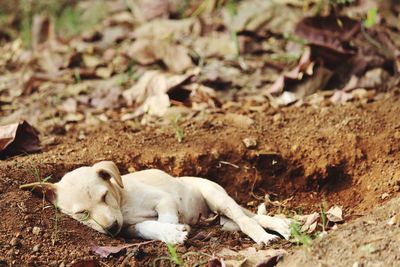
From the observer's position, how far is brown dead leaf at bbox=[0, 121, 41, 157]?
6435 millimetres

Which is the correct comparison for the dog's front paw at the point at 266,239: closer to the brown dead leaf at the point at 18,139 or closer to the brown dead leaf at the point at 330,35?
the brown dead leaf at the point at 18,139

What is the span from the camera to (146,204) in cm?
585

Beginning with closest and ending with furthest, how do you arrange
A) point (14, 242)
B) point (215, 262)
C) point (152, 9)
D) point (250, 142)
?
1. point (215, 262)
2. point (14, 242)
3. point (250, 142)
4. point (152, 9)

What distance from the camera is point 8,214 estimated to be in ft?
17.1

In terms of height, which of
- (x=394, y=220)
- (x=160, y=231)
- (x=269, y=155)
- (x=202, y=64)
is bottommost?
(x=202, y=64)

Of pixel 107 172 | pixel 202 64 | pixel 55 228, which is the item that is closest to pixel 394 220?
pixel 107 172

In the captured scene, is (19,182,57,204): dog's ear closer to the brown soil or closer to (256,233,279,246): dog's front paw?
the brown soil

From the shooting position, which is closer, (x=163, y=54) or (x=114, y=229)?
(x=114, y=229)

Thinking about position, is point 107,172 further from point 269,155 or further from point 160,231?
point 269,155

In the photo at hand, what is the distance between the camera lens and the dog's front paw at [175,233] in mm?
5214

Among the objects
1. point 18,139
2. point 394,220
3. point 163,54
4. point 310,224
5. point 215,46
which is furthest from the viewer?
point 215,46

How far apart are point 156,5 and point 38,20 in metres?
2.11

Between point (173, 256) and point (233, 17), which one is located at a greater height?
point (173, 256)

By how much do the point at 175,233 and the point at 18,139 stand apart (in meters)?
2.03
